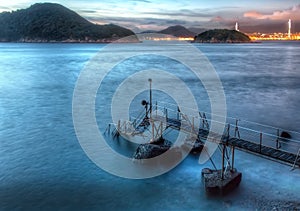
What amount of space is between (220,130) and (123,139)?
8.81 meters

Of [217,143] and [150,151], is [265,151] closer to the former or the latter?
[217,143]

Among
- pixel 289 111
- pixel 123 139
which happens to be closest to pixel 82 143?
pixel 123 139

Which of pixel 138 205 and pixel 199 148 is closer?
pixel 138 205

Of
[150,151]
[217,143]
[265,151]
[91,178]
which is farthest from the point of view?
[150,151]

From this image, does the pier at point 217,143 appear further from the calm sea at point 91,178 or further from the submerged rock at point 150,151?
the calm sea at point 91,178

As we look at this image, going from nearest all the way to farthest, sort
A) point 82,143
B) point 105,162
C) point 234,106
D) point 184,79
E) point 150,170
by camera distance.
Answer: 1. point 150,170
2. point 105,162
3. point 82,143
4. point 234,106
5. point 184,79

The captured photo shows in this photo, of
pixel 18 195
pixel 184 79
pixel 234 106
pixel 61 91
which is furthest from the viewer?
pixel 184 79

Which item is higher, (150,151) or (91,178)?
(150,151)

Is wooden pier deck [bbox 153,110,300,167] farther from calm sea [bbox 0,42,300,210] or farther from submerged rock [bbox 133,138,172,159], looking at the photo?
submerged rock [bbox 133,138,172,159]

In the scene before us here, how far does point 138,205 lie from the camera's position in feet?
62.1

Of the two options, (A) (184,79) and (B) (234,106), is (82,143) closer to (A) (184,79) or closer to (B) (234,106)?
(B) (234,106)

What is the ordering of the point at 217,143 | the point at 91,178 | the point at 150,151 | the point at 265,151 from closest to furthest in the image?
the point at 265,151 → the point at 217,143 → the point at 91,178 → the point at 150,151

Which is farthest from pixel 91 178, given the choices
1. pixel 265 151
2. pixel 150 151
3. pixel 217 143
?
pixel 265 151

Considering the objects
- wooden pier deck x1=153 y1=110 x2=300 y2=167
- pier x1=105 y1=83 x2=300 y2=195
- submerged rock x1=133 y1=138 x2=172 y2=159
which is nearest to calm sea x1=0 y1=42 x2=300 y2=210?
pier x1=105 y1=83 x2=300 y2=195
